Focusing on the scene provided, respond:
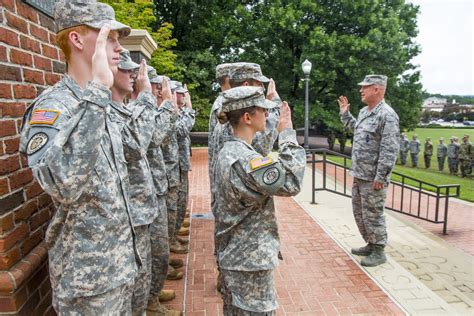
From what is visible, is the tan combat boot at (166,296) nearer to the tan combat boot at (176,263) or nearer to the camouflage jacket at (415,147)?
the tan combat boot at (176,263)

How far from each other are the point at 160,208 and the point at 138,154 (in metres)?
1.05

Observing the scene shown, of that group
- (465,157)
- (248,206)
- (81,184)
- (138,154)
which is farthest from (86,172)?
(465,157)

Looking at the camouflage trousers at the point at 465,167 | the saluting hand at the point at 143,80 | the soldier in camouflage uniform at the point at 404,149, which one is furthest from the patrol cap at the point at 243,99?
the soldier in camouflage uniform at the point at 404,149

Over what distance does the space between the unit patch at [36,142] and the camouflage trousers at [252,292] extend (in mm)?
1458

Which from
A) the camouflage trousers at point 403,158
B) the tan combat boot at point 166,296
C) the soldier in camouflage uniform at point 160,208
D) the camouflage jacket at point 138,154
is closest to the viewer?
the camouflage jacket at point 138,154

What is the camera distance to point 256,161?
2088 millimetres

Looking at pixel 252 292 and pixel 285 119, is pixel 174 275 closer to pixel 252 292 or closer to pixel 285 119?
pixel 252 292

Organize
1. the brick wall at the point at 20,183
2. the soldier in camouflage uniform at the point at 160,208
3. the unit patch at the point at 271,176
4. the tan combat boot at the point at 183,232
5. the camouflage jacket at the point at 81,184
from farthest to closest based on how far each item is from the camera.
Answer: the tan combat boot at the point at 183,232
the soldier in camouflage uniform at the point at 160,208
the unit patch at the point at 271,176
the brick wall at the point at 20,183
the camouflage jacket at the point at 81,184

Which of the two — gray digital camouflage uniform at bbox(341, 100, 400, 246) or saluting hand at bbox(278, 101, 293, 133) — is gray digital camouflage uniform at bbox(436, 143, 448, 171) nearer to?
gray digital camouflage uniform at bbox(341, 100, 400, 246)

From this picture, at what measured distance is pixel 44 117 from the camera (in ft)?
4.70

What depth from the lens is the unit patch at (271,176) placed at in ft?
6.72

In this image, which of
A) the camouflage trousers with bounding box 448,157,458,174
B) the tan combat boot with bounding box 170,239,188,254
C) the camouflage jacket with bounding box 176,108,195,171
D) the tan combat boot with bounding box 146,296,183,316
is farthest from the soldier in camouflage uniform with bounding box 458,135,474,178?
the tan combat boot with bounding box 146,296,183,316

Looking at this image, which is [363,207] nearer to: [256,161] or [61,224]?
[256,161]

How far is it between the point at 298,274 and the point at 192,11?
725 inches
